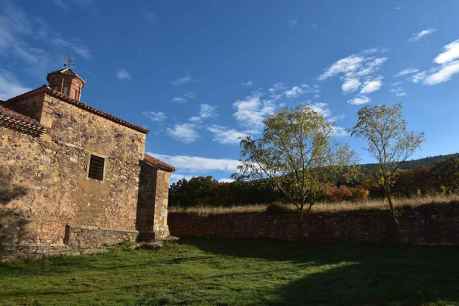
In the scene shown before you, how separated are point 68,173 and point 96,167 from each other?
1.64 metres

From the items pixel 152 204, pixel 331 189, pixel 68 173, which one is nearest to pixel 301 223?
pixel 152 204

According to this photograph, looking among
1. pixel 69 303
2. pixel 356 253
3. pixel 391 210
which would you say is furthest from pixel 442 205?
pixel 69 303

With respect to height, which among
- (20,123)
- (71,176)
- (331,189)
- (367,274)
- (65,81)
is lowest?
(367,274)

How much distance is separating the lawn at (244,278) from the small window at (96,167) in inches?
138

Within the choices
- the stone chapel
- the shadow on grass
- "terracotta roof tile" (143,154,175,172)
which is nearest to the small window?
the stone chapel

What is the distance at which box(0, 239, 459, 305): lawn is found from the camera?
778cm

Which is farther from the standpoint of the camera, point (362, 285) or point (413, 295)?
point (362, 285)

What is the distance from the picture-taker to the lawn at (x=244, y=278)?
25.5 ft

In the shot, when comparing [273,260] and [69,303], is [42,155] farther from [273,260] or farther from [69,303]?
[273,260]

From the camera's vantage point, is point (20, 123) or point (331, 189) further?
point (331, 189)

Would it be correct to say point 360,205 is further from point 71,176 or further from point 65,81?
point 65,81

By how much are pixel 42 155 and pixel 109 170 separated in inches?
135

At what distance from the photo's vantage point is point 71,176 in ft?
49.7

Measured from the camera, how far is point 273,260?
44.5 feet
